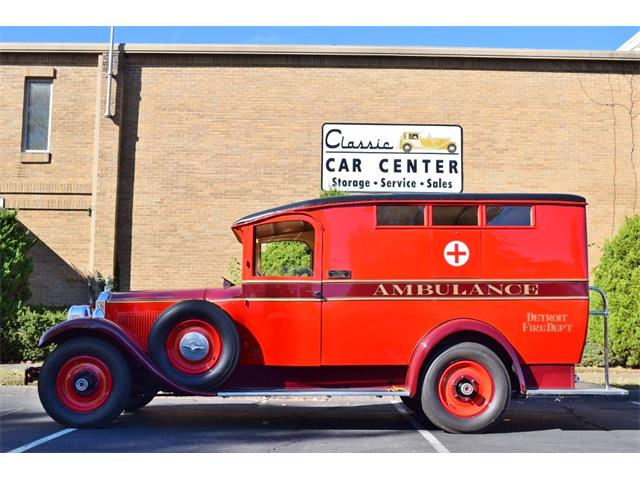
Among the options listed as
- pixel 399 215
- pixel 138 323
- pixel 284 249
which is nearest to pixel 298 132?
pixel 284 249

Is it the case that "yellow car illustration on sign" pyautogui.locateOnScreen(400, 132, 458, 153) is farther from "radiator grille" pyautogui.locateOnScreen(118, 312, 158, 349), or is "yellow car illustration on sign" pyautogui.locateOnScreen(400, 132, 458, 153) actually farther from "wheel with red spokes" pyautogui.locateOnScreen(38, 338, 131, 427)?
"wheel with red spokes" pyautogui.locateOnScreen(38, 338, 131, 427)

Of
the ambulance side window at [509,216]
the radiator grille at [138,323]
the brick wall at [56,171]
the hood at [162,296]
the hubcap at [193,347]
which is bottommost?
the hubcap at [193,347]

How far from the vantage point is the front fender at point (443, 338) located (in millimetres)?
6773

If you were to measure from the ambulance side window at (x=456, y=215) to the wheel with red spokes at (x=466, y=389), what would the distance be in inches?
51.4

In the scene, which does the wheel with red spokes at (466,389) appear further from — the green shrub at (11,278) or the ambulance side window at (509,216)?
the green shrub at (11,278)

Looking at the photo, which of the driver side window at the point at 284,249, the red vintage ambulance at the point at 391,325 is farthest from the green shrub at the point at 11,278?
the driver side window at the point at 284,249

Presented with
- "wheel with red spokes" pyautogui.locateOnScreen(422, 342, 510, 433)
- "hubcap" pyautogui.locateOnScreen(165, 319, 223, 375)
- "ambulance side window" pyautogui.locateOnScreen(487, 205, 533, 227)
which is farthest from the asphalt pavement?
"ambulance side window" pyautogui.locateOnScreen(487, 205, 533, 227)

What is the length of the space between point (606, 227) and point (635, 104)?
2835 mm

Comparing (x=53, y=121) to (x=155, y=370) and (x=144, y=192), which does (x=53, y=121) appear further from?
(x=155, y=370)

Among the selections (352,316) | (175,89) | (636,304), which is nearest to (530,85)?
(636,304)

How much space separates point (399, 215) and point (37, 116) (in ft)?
35.5

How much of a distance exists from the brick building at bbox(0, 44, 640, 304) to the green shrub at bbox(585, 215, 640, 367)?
1614 mm

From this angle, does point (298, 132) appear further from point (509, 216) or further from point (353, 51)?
point (509, 216)

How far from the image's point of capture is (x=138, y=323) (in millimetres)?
7312
